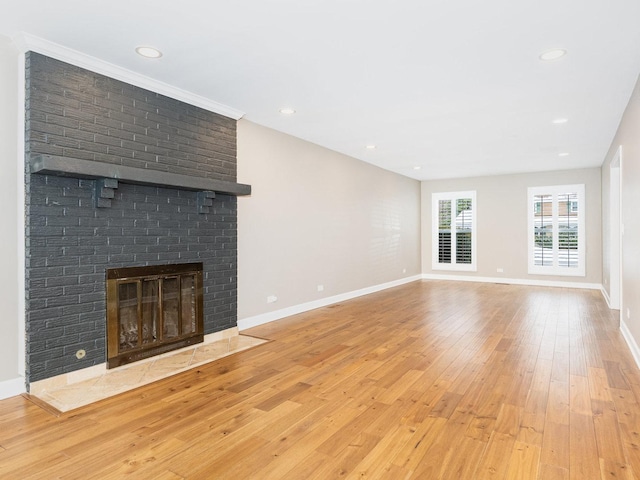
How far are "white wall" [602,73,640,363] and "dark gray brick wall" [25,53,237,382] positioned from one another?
4217 mm

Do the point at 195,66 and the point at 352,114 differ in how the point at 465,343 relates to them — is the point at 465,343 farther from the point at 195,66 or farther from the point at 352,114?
the point at 195,66

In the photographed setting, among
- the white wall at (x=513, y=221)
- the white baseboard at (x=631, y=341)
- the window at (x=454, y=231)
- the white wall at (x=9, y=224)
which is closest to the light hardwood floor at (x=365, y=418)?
the white baseboard at (x=631, y=341)

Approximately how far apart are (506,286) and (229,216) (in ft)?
22.4

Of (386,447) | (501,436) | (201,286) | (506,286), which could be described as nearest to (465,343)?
(501,436)

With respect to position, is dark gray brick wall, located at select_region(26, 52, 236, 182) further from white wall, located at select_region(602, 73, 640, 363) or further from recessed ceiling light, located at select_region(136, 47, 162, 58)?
white wall, located at select_region(602, 73, 640, 363)

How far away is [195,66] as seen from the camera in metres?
3.35

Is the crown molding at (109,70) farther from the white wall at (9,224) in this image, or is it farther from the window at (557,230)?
the window at (557,230)

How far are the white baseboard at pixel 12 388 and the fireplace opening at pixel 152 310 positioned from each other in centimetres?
59

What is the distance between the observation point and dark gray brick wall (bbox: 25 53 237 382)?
293 centimetres

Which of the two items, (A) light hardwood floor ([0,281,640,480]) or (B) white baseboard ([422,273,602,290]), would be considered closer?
(A) light hardwood floor ([0,281,640,480])

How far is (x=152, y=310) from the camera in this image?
371 cm

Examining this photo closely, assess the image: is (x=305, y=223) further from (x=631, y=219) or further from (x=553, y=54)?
(x=631, y=219)

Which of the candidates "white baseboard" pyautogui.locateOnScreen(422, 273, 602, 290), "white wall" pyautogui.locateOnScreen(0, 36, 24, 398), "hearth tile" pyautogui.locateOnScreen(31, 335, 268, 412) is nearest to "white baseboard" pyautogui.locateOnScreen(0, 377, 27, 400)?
"white wall" pyautogui.locateOnScreen(0, 36, 24, 398)

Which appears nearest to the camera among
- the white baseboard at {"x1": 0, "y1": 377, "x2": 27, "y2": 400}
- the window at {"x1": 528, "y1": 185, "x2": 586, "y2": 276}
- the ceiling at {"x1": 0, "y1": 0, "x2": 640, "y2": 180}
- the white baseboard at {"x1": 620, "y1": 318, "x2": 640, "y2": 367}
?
the ceiling at {"x1": 0, "y1": 0, "x2": 640, "y2": 180}
